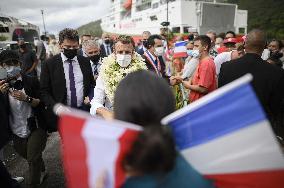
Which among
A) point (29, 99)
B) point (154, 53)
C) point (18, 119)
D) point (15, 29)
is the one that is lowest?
point (18, 119)

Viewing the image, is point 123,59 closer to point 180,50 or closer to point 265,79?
point 265,79

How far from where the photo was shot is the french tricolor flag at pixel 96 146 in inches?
46.2

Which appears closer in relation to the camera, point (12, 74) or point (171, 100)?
point (171, 100)

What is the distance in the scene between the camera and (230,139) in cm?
132

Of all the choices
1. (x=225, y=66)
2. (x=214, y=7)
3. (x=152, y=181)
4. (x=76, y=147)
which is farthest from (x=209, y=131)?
(x=214, y=7)

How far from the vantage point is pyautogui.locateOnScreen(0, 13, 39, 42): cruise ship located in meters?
25.3

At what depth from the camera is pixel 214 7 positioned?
35.2 meters

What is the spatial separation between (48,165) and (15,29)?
24.2 meters

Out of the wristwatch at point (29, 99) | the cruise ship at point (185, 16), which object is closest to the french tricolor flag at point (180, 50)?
the wristwatch at point (29, 99)

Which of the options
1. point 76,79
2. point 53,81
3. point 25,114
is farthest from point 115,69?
point 25,114

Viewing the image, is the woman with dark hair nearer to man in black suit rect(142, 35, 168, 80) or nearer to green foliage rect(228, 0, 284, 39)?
man in black suit rect(142, 35, 168, 80)

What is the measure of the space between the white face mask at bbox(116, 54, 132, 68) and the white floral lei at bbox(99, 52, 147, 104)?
0.05 m

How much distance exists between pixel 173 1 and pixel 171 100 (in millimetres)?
40340

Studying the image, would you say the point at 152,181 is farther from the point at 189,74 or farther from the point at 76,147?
the point at 189,74
